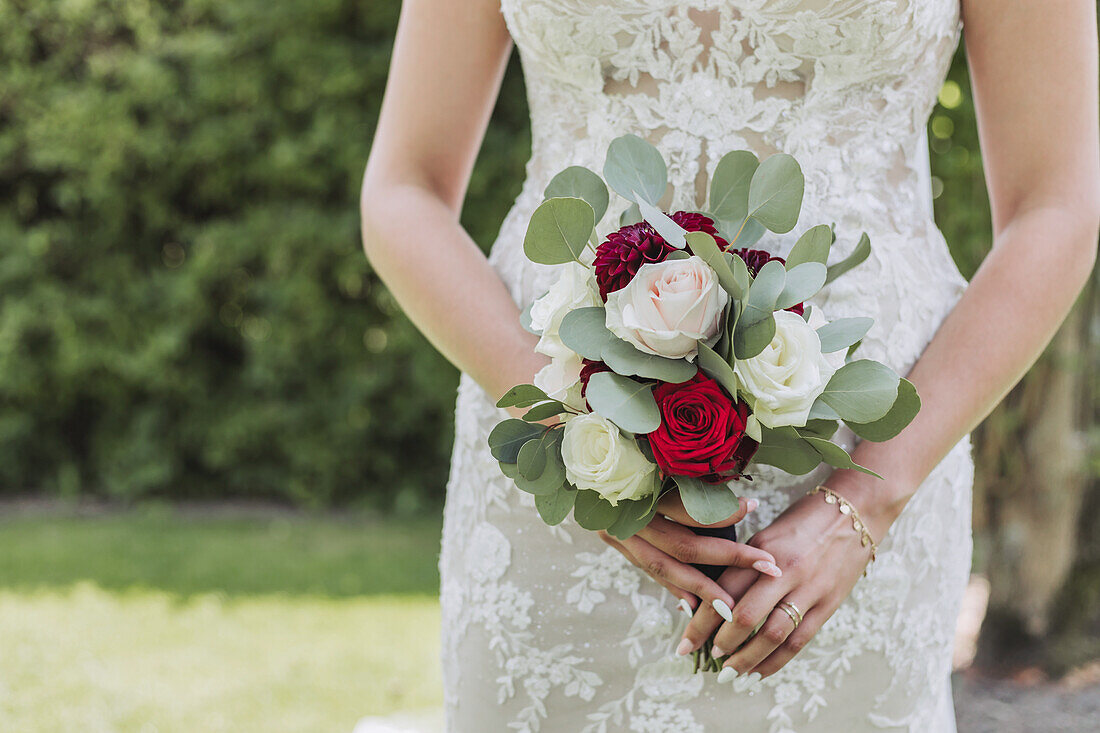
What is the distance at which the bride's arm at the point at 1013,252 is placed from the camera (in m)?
1.42

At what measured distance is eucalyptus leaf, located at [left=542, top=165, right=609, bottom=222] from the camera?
1303 mm

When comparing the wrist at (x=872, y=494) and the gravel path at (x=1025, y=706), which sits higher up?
the wrist at (x=872, y=494)

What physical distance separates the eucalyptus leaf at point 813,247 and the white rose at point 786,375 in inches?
3.9

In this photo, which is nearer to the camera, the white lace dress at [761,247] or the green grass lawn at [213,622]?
the white lace dress at [761,247]

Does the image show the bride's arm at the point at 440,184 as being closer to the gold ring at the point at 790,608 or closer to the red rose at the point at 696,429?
the red rose at the point at 696,429

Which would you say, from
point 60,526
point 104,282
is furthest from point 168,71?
point 60,526

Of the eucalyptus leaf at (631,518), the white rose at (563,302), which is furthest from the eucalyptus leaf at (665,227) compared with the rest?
the eucalyptus leaf at (631,518)

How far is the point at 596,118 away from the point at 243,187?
16.3 ft

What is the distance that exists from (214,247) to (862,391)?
544cm

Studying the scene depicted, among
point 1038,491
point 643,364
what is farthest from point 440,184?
point 1038,491

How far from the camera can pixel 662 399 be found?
1.18 meters

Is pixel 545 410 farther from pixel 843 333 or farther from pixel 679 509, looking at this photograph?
pixel 843 333

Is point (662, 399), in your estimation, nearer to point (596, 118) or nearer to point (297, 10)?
point (596, 118)

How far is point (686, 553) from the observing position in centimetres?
131
